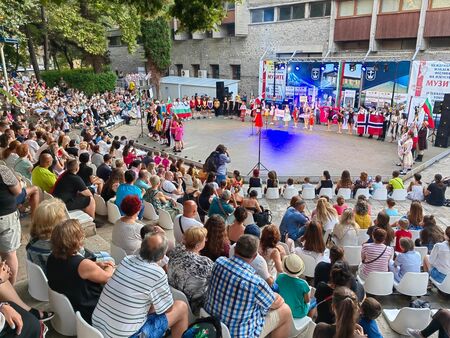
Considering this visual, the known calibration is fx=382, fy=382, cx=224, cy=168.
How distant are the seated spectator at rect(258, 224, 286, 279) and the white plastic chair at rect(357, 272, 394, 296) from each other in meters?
1.30

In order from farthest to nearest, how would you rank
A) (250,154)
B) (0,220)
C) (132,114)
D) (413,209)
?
(132,114)
(250,154)
(413,209)
(0,220)

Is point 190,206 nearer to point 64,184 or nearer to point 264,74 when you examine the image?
point 64,184

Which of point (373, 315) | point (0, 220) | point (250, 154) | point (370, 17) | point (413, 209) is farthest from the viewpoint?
point (370, 17)

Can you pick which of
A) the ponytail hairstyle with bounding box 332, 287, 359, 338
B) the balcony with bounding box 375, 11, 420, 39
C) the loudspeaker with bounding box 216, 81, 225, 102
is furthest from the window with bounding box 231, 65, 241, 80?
the ponytail hairstyle with bounding box 332, 287, 359, 338

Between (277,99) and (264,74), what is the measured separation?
1.80 m

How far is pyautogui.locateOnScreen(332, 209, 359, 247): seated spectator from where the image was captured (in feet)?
18.1

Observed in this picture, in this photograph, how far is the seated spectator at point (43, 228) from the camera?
3.46 metres

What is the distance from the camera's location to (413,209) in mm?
6211

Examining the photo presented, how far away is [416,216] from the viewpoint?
6.24 m

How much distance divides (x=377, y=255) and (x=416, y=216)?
1.98 meters

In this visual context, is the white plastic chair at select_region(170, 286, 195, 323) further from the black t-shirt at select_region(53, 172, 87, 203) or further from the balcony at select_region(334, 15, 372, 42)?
the balcony at select_region(334, 15, 372, 42)

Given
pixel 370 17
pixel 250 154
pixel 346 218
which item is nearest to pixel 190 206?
pixel 346 218

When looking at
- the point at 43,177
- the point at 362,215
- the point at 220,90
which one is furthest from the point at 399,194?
the point at 220,90

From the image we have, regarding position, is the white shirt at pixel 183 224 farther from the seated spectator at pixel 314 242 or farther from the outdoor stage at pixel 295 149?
the outdoor stage at pixel 295 149
